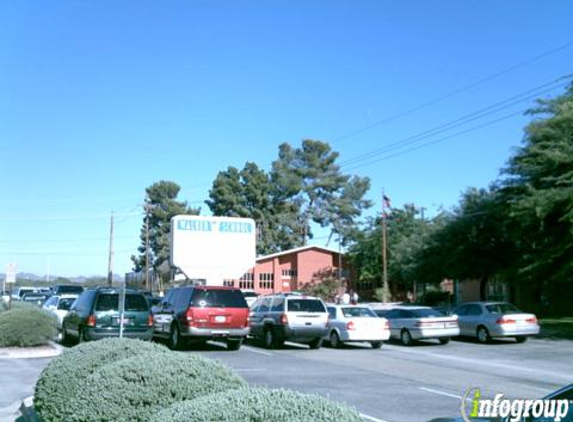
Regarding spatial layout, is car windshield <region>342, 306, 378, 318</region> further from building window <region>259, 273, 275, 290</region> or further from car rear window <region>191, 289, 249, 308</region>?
building window <region>259, 273, 275, 290</region>

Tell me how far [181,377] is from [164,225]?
71526 mm

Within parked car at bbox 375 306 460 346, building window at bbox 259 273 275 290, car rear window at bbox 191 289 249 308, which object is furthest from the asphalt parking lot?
building window at bbox 259 273 275 290

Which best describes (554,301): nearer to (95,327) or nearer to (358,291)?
(358,291)

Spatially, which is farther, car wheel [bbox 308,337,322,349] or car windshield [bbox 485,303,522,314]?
car windshield [bbox 485,303,522,314]

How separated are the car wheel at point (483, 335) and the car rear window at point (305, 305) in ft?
22.1

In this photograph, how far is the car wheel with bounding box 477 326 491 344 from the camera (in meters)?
24.7

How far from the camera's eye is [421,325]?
931 inches

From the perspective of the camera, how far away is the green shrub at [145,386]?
6.14 m

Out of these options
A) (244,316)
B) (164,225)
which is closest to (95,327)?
(244,316)

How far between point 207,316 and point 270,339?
298 cm

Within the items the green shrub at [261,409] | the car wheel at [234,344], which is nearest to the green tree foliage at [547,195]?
the car wheel at [234,344]

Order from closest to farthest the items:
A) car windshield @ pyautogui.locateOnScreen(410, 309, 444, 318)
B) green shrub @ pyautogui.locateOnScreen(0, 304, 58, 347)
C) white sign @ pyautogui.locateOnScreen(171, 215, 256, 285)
→ 1. green shrub @ pyautogui.locateOnScreen(0, 304, 58, 347)
2. white sign @ pyautogui.locateOnScreen(171, 215, 256, 285)
3. car windshield @ pyautogui.locateOnScreen(410, 309, 444, 318)

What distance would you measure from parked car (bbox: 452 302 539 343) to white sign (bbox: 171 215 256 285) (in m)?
8.68

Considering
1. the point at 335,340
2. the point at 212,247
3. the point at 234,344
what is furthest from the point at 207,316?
the point at 335,340
